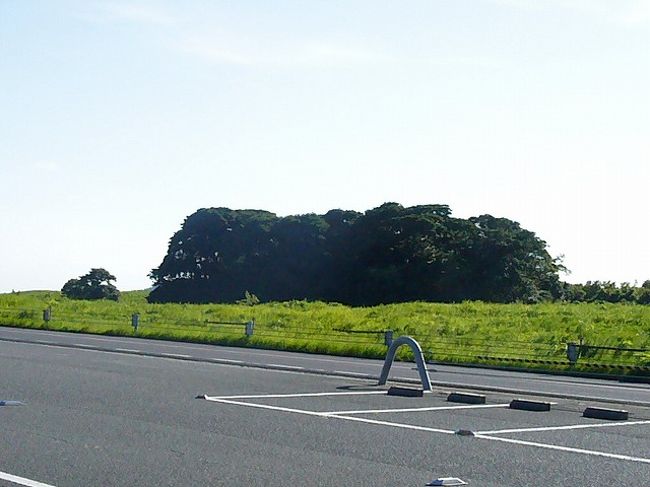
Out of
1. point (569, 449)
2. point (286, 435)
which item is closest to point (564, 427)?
point (569, 449)

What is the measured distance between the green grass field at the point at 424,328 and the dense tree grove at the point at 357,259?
19.5 m

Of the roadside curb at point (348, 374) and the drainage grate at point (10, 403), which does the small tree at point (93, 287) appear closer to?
the roadside curb at point (348, 374)

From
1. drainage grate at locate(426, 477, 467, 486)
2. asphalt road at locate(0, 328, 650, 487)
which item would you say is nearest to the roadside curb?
asphalt road at locate(0, 328, 650, 487)

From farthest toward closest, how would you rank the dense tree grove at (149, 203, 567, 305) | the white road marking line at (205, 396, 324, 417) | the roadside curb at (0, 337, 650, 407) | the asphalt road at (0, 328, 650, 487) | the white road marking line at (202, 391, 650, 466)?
the dense tree grove at (149, 203, 567, 305)
the roadside curb at (0, 337, 650, 407)
the white road marking line at (205, 396, 324, 417)
the white road marking line at (202, 391, 650, 466)
the asphalt road at (0, 328, 650, 487)

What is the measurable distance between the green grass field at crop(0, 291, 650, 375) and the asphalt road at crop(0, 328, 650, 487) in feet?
28.8

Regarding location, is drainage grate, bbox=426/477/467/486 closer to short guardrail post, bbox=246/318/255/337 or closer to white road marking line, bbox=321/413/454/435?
white road marking line, bbox=321/413/454/435

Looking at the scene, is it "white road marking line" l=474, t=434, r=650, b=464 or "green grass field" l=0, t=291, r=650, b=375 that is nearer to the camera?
"white road marking line" l=474, t=434, r=650, b=464

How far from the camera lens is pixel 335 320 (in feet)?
149

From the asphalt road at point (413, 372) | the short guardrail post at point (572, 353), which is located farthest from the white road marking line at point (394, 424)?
the short guardrail post at point (572, 353)

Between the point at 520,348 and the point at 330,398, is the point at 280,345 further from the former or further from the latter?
the point at 330,398

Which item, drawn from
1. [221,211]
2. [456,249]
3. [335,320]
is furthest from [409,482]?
[221,211]

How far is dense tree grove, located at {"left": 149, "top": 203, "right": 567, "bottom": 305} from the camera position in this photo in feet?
246

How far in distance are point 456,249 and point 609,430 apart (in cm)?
6531

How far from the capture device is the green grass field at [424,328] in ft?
95.6
